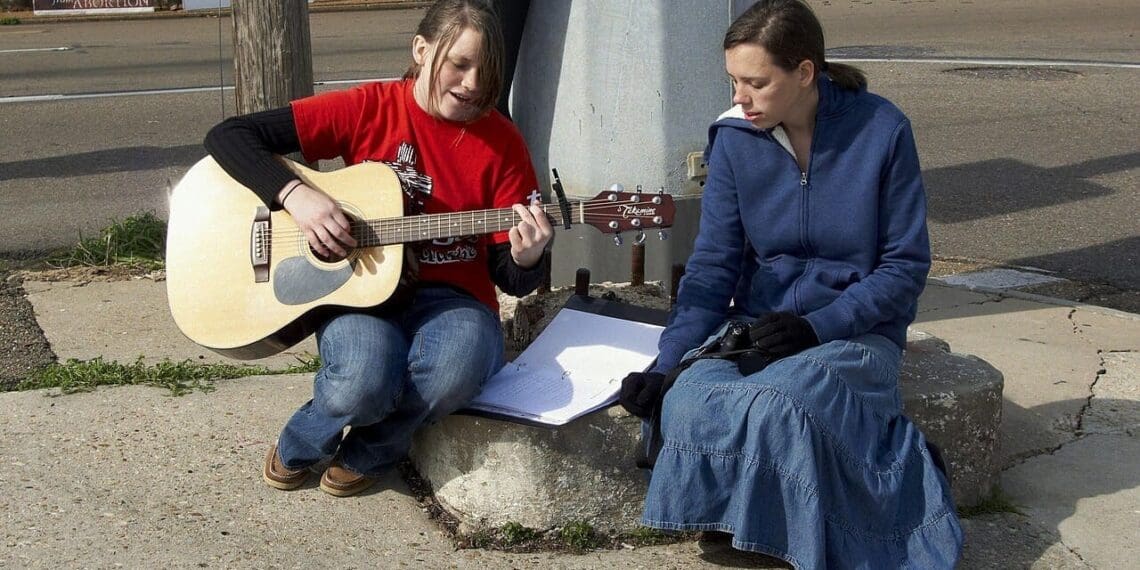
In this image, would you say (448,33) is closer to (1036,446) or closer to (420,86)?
(420,86)

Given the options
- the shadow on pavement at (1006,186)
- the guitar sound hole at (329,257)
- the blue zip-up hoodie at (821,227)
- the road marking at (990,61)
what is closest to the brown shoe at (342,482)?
the guitar sound hole at (329,257)

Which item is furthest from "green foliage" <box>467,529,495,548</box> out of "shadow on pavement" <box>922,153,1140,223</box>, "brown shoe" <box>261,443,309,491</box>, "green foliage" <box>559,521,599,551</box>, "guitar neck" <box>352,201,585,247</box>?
"shadow on pavement" <box>922,153,1140,223</box>

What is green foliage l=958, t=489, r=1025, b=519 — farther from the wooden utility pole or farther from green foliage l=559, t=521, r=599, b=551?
the wooden utility pole

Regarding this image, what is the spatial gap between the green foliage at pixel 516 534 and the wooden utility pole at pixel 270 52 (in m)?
1.95

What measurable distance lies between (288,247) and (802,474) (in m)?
1.45

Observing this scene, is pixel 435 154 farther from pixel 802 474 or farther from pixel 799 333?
pixel 802 474

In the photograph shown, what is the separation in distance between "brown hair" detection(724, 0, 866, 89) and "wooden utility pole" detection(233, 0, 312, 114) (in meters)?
1.90

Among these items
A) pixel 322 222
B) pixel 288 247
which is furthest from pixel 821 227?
pixel 288 247

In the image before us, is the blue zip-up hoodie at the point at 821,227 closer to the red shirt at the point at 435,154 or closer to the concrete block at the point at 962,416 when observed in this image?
the concrete block at the point at 962,416

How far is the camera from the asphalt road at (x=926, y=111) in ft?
20.6

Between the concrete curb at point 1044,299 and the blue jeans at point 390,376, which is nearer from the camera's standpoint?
the blue jeans at point 390,376

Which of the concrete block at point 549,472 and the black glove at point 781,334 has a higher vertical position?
the black glove at point 781,334

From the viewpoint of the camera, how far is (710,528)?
2885 mm

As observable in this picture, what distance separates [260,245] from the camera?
3412 millimetres
